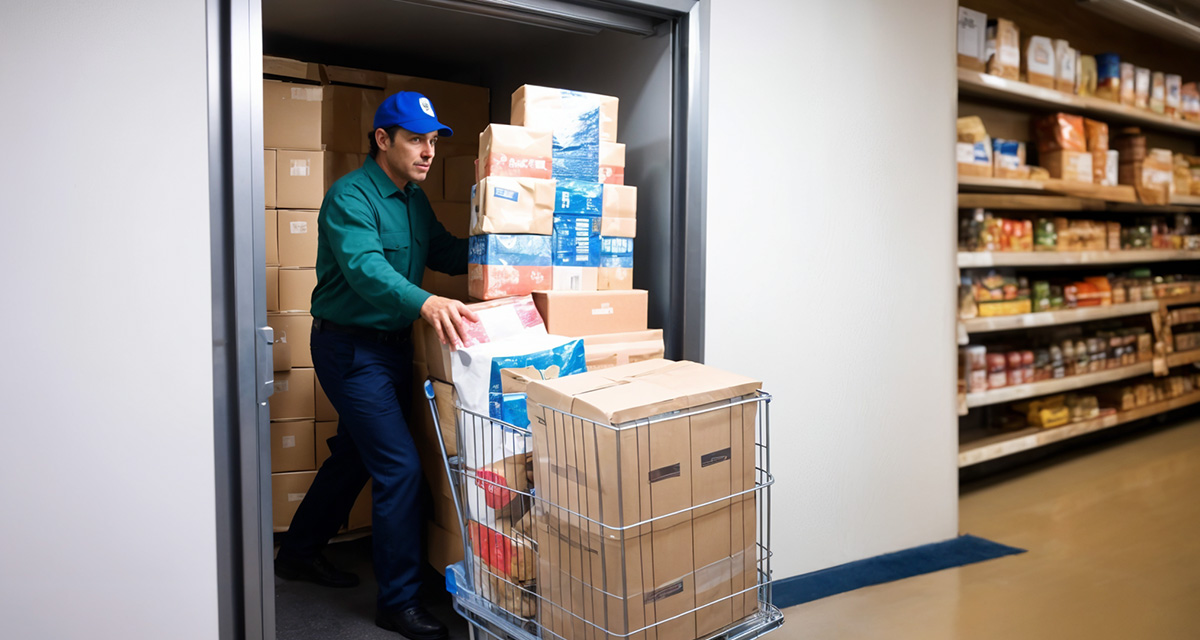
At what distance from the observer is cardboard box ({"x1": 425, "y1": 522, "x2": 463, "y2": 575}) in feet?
8.25

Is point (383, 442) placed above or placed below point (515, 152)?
below

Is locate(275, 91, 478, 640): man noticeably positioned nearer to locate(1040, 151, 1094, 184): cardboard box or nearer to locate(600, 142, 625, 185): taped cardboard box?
locate(600, 142, 625, 185): taped cardboard box

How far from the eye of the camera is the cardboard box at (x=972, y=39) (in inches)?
139

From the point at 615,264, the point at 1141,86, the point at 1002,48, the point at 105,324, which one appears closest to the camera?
the point at 105,324

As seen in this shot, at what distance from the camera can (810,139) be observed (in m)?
2.80

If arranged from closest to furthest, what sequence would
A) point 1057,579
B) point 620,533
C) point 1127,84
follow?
1. point 620,533
2. point 1057,579
3. point 1127,84

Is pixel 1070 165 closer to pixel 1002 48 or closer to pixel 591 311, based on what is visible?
pixel 1002 48

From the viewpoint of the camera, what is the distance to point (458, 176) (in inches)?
142

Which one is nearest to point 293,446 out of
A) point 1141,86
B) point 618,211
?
point 618,211

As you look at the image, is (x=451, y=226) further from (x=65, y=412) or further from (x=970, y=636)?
(x=970, y=636)

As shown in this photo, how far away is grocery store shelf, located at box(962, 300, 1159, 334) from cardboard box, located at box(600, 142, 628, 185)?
2083 mm

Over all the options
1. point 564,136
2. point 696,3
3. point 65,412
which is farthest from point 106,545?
point 696,3

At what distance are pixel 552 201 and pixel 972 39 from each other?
240 cm

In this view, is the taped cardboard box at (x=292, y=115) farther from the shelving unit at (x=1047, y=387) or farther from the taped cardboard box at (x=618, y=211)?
the shelving unit at (x=1047, y=387)
